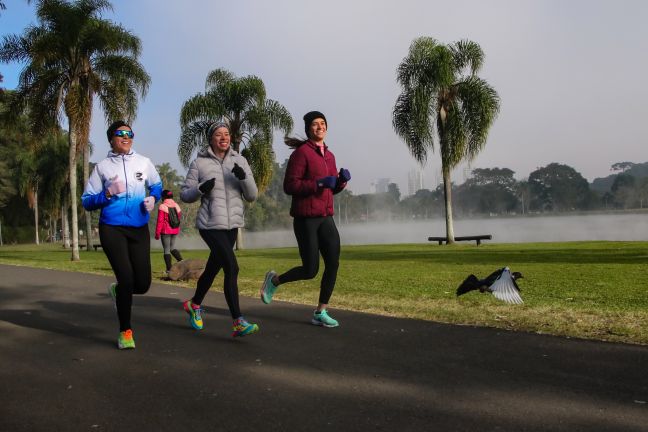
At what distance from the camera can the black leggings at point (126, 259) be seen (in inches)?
182

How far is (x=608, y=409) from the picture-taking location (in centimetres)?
300

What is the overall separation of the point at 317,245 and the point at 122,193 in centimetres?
178

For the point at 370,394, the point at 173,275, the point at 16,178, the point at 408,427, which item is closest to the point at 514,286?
the point at 370,394

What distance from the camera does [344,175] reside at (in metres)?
5.08

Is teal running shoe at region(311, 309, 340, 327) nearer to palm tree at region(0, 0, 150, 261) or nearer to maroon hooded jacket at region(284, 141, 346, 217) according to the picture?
maroon hooded jacket at region(284, 141, 346, 217)

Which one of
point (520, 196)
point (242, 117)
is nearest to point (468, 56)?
point (242, 117)

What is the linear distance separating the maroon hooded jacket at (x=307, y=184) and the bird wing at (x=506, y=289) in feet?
5.42

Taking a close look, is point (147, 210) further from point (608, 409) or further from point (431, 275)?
point (431, 275)

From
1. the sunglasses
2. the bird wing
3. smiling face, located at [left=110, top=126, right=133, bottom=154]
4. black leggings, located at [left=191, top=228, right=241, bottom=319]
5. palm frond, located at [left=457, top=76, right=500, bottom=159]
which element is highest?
palm frond, located at [left=457, top=76, right=500, bottom=159]

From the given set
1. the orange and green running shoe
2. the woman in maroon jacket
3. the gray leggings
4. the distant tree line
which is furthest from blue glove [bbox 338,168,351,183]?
the distant tree line

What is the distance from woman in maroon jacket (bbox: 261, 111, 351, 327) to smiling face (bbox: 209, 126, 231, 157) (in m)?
0.60

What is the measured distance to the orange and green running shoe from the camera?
4.64 metres

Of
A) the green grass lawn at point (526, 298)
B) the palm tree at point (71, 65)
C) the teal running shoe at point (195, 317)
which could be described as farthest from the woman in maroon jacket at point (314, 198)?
the palm tree at point (71, 65)

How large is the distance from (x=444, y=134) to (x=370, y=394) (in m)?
24.6
